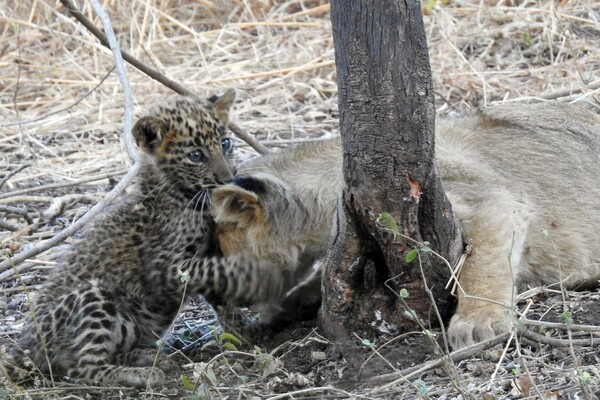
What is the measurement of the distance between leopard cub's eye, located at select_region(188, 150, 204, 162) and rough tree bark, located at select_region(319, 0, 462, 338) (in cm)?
126

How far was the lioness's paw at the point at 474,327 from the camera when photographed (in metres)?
4.46

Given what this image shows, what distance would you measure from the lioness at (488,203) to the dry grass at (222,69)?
6.16ft

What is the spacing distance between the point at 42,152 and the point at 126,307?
3.90m

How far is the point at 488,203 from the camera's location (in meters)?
5.10

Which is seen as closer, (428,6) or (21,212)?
(21,212)

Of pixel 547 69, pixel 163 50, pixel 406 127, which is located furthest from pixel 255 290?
pixel 163 50

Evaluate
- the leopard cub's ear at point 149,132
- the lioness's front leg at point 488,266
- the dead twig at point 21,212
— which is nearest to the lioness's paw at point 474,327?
the lioness's front leg at point 488,266

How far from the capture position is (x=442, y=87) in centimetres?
916

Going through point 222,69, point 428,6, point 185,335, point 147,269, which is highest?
point 428,6

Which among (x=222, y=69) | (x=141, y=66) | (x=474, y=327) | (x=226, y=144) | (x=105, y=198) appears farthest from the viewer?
(x=222, y=69)

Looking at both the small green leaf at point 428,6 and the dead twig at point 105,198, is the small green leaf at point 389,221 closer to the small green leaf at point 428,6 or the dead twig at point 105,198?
the dead twig at point 105,198

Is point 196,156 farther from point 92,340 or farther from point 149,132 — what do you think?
point 92,340

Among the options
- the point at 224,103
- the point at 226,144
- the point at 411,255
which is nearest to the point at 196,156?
the point at 226,144

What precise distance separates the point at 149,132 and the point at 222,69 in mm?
4593
